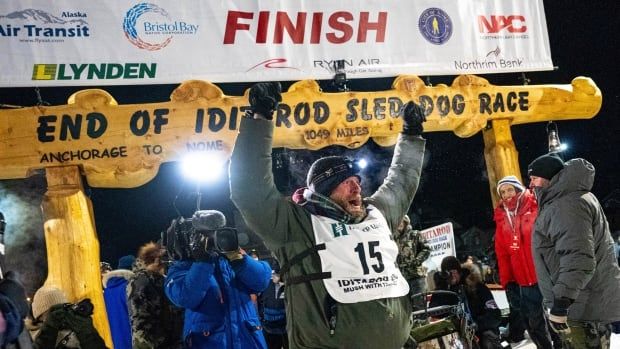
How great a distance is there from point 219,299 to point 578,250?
2.34 meters

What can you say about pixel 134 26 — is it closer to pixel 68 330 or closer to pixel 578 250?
pixel 68 330

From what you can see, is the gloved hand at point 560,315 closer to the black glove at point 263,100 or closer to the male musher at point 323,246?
the male musher at point 323,246

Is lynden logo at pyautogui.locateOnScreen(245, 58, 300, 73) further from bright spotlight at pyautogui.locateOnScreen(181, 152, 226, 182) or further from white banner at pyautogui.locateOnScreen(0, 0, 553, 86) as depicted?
bright spotlight at pyautogui.locateOnScreen(181, 152, 226, 182)

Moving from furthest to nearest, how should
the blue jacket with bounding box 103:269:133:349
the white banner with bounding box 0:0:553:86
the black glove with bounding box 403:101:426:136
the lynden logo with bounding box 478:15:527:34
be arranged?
the lynden logo with bounding box 478:15:527:34
the white banner with bounding box 0:0:553:86
the blue jacket with bounding box 103:269:133:349
the black glove with bounding box 403:101:426:136

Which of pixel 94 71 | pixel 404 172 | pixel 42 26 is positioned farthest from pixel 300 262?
pixel 42 26

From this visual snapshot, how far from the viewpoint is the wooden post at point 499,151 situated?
706 centimetres

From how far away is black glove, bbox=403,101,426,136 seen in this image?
3.18m

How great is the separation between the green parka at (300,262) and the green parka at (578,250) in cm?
160

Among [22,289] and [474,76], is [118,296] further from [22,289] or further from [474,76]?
[474,76]

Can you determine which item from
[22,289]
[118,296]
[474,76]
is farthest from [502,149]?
[22,289]

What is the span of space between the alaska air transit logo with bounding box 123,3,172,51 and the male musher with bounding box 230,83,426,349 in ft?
12.4

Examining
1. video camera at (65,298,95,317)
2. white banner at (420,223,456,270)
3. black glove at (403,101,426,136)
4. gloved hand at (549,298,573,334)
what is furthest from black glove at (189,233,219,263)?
white banner at (420,223,456,270)

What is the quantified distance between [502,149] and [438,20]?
1.78m

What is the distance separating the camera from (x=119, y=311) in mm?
4891
